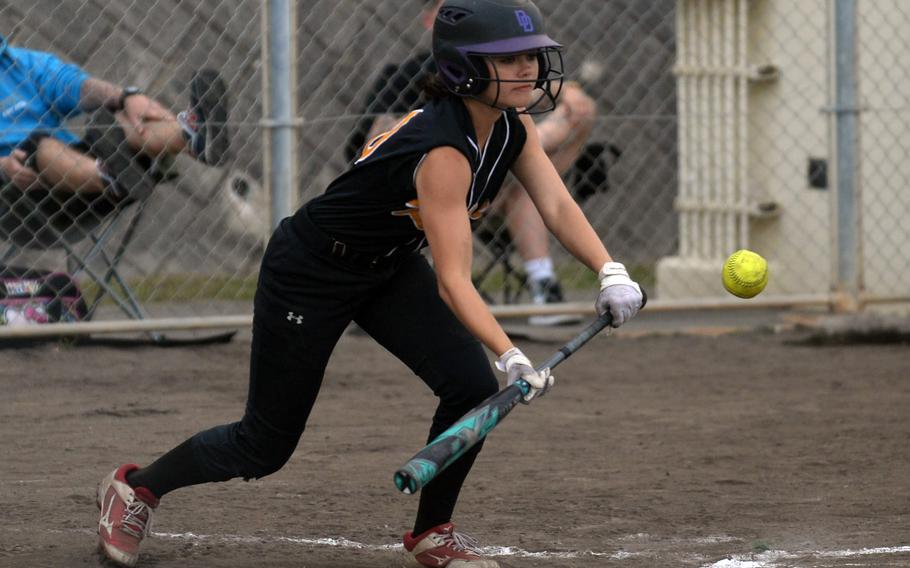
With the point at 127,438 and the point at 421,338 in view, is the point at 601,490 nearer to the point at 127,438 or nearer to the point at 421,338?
the point at 421,338

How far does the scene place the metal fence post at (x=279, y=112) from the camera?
7.12 m

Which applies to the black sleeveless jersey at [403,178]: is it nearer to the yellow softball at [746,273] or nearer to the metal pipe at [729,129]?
the yellow softball at [746,273]

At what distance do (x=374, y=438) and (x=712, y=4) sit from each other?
3.98 meters

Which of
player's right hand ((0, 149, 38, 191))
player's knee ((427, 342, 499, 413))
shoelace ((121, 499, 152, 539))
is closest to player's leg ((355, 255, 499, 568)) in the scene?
player's knee ((427, 342, 499, 413))

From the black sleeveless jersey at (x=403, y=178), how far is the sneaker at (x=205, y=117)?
3.07 m

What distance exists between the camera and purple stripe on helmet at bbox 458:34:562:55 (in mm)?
3686

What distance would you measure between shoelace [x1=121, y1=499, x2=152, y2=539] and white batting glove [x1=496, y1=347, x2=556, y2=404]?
3.68 feet

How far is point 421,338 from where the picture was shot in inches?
156

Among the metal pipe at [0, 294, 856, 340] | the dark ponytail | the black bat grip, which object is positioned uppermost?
the dark ponytail

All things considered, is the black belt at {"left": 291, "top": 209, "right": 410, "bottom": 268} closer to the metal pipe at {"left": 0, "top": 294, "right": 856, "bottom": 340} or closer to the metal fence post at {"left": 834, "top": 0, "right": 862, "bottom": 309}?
the metal pipe at {"left": 0, "top": 294, "right": 856, "bottom": 340}

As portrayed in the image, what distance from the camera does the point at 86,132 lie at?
277 inches

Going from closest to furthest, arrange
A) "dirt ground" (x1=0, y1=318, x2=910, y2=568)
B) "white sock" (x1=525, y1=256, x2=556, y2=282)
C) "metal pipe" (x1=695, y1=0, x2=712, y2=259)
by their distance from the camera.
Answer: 1. "dirt ground" (x1=0, y1=318, x2=910, y2=568)
2. "white sock" (x1=525, y1=256, x2=556, y2=282)
3. "metal pipe" (x1=695, y1=0, x2=712, y2=259)

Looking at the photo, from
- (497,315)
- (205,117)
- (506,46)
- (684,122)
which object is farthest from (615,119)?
(506,46)

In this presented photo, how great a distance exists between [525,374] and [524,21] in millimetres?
872
